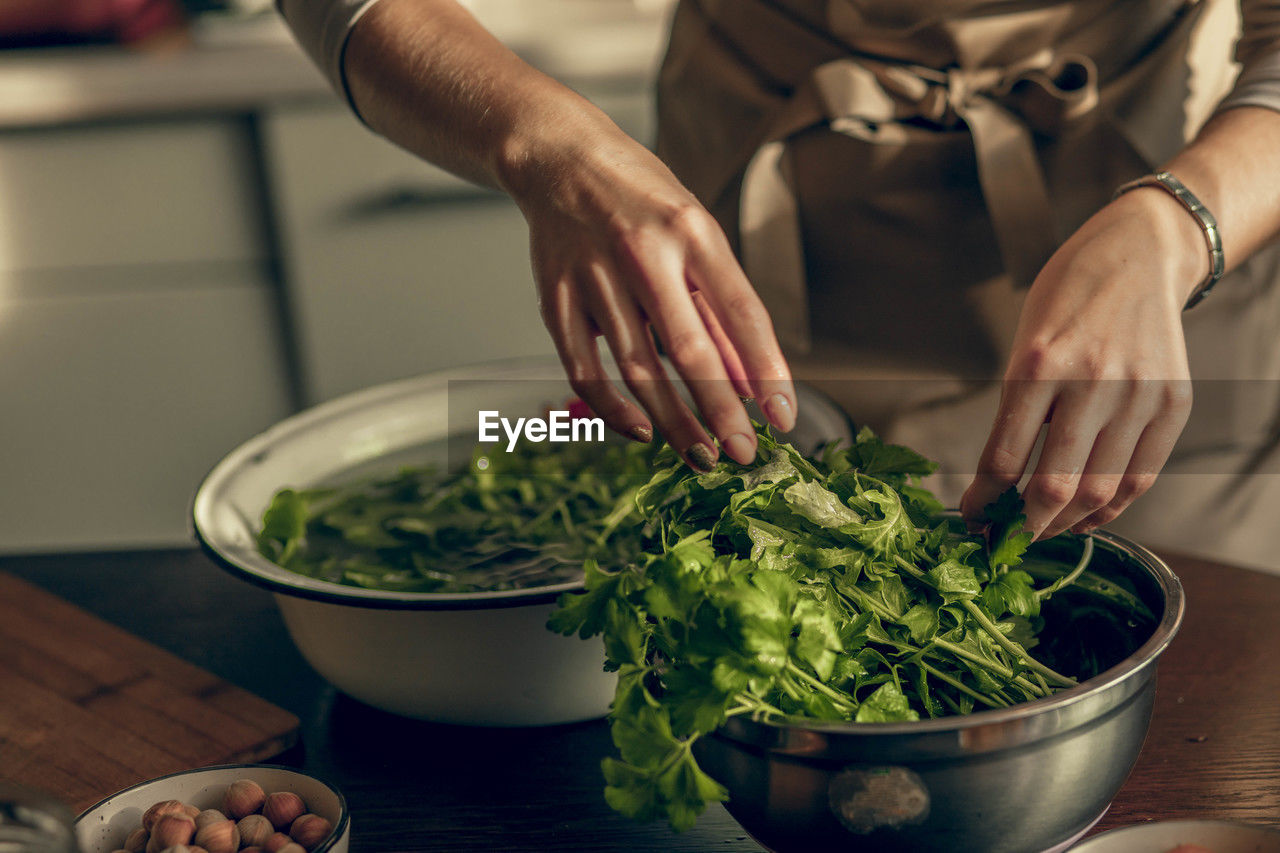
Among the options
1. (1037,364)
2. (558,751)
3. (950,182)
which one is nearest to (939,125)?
(950,182)

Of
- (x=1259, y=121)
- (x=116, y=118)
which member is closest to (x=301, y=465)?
(x=1259, y=121)

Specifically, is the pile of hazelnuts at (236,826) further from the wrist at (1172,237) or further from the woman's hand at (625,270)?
the wrist at (1172,237)

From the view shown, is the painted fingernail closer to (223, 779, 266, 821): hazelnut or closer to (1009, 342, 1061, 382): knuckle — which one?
(1009, 342, 1061, 382): knuckle

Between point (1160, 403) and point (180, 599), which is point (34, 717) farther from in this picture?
point (1160, 403)

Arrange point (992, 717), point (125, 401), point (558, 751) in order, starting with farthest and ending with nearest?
point (125, 401), point (558, 751), point (992, 717)

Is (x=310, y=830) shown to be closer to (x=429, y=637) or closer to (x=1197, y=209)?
(x=429, y=637)

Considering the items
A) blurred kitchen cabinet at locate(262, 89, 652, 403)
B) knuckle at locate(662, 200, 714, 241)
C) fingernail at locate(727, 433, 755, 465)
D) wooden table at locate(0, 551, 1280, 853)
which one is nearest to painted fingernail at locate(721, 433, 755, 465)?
fingernail at locate(727, 433, 755, 465)
